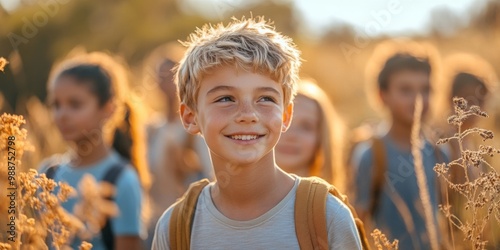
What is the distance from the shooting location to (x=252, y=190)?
Result: 11.1 ft

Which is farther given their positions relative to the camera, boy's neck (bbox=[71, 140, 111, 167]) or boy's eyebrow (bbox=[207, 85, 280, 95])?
boy's neck (bbox=[71, 140, 111, 167])

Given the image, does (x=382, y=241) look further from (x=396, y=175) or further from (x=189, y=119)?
(x=396, y=175)

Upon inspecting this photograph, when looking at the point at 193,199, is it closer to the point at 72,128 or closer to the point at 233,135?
the point at 233,135

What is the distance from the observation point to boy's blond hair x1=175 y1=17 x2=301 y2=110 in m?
3.37

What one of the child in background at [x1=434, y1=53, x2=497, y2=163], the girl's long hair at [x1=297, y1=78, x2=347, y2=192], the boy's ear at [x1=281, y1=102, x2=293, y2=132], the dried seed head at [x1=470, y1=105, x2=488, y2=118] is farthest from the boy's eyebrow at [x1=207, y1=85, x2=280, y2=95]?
the child in background at [x1=434, y1=53, x2=497, y2=163]

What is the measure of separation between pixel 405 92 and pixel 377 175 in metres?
0.92

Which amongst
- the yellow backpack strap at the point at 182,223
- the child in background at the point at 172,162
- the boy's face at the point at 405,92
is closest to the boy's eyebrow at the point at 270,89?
the yellow backpack strap at the point at 182,223

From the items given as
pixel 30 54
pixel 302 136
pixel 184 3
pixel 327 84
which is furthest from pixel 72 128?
pixel 184 3

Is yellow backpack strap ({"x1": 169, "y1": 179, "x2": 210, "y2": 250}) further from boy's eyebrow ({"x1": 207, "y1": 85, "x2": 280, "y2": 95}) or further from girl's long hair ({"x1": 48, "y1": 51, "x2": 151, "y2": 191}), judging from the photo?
girl's long hair ({"x1": 48, "y1": 51, "x2": 151, "y2": 191})

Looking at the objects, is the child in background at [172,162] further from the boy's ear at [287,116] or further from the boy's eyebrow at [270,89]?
the boy's eyebrow at [270,89]

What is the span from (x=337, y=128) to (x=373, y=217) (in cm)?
64

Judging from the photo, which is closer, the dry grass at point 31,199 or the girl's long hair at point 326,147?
the dry grass at point 31,199

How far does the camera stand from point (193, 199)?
3.53m

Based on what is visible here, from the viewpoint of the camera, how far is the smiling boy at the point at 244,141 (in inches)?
130
